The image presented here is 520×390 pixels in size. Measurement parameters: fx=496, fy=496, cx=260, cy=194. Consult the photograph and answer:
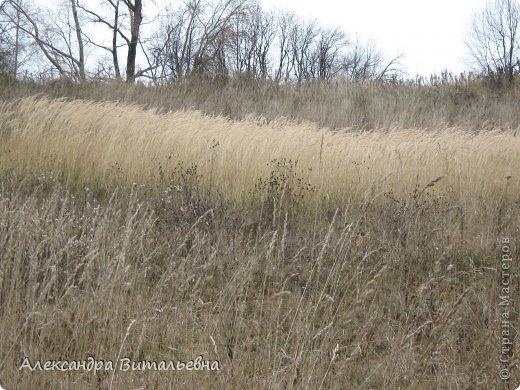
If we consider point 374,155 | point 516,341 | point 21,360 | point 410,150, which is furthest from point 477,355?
point 410,150

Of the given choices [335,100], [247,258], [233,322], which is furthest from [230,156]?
[335,100]

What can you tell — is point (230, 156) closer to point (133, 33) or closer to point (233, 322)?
point (233, 322)

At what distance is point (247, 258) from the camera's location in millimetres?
3711

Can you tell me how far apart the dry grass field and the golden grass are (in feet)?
0.12

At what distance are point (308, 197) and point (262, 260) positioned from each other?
1771 mm

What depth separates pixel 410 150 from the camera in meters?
7.59

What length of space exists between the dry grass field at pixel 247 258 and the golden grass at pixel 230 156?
0.04 metres

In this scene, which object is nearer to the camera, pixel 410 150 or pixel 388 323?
pixel 388 323

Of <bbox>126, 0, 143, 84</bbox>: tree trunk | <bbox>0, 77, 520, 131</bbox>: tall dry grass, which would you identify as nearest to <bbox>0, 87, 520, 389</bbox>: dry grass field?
<bbox>0, 77, 520, 131</bbox>: tall dry grass

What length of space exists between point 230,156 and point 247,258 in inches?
121

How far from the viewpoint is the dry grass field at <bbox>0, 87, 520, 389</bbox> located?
101 inches

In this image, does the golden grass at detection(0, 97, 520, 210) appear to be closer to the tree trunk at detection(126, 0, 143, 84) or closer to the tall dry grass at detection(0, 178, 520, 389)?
the tall dry grass at detection(0, 178, 520, 389)

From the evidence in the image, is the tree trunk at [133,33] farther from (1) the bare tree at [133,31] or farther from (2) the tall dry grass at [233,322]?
(2) the tall dry grass at [233,322]

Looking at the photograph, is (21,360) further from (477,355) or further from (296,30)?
(296,30)
